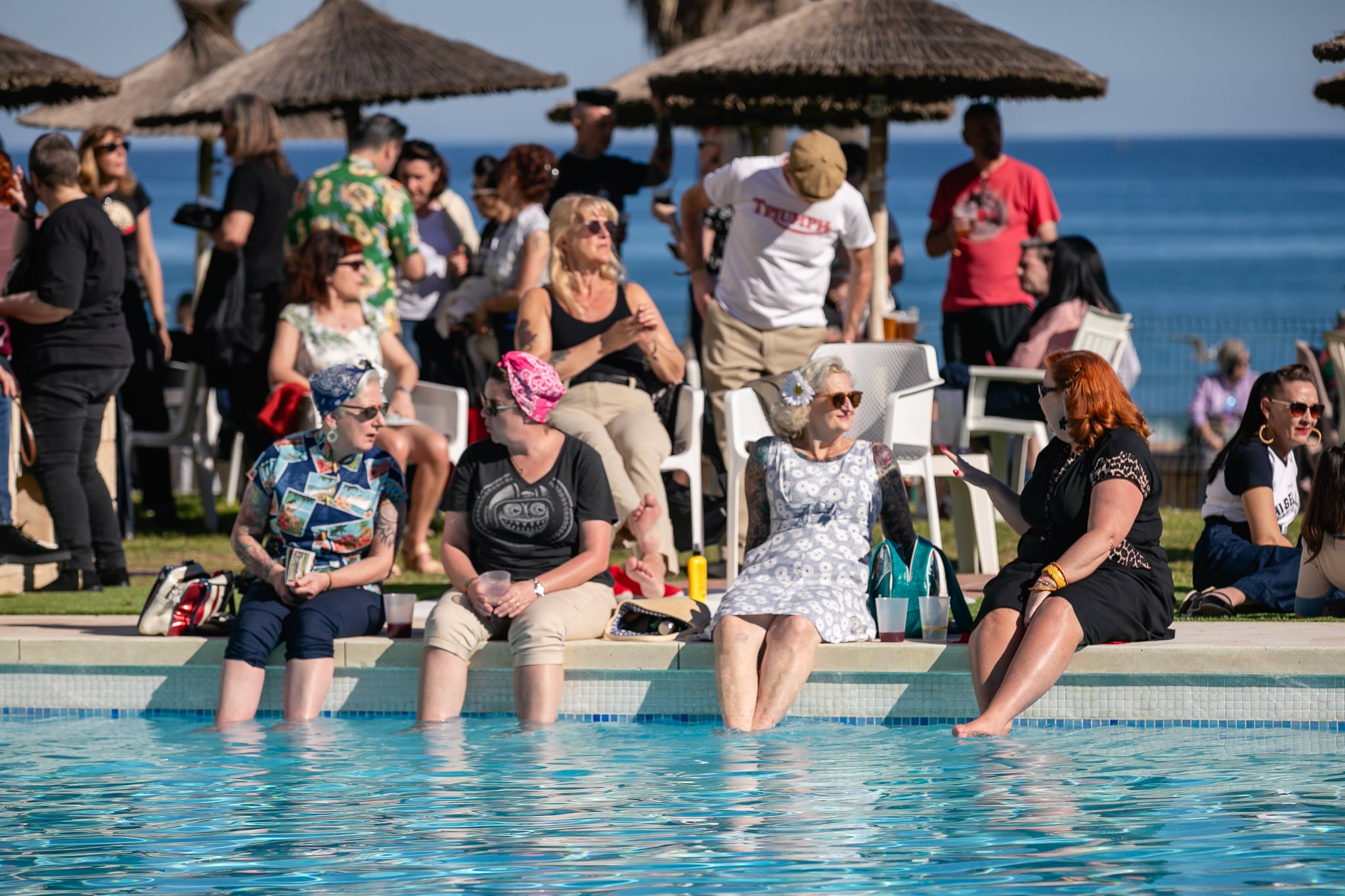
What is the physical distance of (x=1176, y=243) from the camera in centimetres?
7538

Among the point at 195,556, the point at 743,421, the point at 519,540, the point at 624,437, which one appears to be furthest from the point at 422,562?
the point at 519,540

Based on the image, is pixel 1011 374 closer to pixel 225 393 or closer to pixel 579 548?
pixel 579 548

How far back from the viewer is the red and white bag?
18.3 ft

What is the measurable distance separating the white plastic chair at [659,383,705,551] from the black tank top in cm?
16

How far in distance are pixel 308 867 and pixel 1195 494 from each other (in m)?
9.04

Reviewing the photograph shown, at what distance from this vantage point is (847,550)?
218 inches

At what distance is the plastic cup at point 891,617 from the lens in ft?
17.5

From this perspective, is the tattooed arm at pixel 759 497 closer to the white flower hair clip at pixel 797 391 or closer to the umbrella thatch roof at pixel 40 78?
the white flower hair clip at pixel 797 391

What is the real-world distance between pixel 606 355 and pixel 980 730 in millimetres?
2780

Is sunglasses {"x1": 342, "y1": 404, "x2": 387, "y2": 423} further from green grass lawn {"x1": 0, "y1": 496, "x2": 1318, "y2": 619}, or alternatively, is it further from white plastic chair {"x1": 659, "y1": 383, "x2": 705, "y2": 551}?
white plastic chair {"x1": 659, "y1": 383, "x2": 705, "y2": 551}

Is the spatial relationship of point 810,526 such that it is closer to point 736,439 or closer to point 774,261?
point 736,439

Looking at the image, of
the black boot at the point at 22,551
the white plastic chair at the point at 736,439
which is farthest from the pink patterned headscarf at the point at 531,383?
the black boot at the point at 22,551

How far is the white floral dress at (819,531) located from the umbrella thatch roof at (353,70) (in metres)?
6.28

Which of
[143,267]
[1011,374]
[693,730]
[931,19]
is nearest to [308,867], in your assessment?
[693,730]
